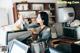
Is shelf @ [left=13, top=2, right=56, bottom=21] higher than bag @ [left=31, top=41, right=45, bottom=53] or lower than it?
higher

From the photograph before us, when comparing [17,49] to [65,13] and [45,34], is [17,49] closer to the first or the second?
[45,34]

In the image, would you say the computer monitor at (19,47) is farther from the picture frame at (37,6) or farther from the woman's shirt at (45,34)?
the picture frame at (37,6)

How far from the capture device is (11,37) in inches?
60.4

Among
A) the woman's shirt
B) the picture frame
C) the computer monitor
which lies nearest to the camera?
the computer monitor

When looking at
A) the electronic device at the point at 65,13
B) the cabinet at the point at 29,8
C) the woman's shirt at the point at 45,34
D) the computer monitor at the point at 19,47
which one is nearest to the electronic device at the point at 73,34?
the woman's shirt at the point at 45,34

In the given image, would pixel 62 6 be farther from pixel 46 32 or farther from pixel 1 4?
pixel 46 32

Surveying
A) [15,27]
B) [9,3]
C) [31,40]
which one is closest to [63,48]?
[31,40]

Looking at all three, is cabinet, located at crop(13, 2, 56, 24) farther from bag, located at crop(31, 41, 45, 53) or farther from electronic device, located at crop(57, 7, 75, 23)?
bag, located at crop(31, 41, 45, 53)

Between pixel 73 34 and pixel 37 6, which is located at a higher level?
pixel 37 6

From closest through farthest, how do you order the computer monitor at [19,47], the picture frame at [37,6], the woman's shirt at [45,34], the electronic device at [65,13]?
the computer monitor at [19,47]
the woman's shirt at [45,34]
the electronic device at [65,13]
the picture frame at [37,6]

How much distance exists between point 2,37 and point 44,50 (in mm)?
604

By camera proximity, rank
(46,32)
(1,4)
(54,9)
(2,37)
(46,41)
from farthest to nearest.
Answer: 1. (54,9)
2. (1,4)
3. (2,37)
4. (46,32)
5. (46,41)

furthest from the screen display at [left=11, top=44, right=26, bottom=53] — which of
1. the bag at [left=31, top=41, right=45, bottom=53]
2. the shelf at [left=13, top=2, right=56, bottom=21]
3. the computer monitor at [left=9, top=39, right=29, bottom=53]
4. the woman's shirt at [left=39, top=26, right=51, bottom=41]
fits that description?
the shelf at [left=13, top=2, right=56, bottom=21]

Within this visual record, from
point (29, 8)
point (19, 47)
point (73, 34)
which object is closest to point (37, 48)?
point (19, 47)
